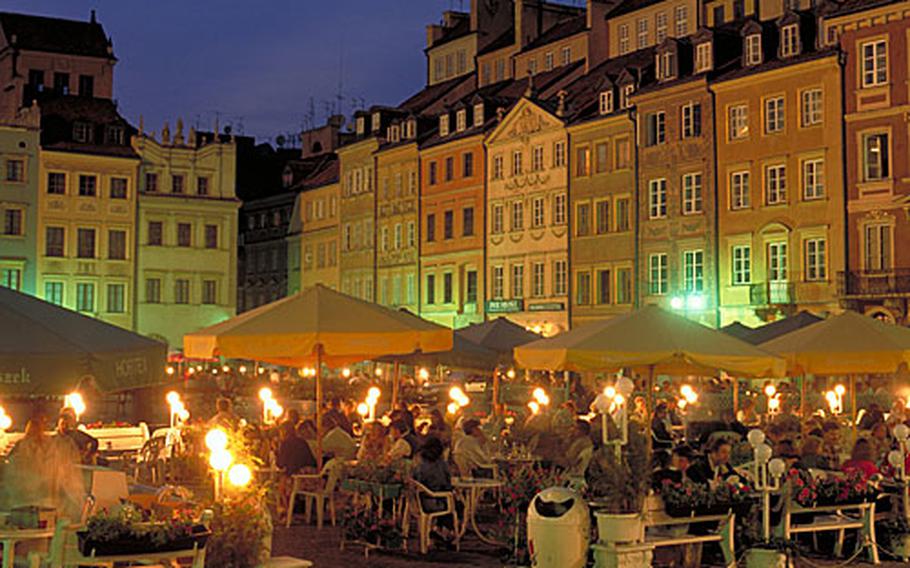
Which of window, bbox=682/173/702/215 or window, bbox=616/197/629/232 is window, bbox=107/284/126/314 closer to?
window, bbox=616/197/629/232

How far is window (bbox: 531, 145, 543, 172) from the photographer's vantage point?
4938cm

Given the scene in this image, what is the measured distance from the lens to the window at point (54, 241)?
5769 cm

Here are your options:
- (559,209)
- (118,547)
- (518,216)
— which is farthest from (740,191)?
(118,547)

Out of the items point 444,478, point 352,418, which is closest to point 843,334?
point 444,478

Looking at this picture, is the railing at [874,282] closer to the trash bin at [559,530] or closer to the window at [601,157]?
the window at [601,157]

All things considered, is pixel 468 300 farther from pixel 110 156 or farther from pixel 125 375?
pixel 125 375

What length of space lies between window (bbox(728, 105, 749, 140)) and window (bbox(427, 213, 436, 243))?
59.9 feet

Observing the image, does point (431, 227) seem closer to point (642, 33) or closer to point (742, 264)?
point (642, 33)

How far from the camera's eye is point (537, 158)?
49500 mm

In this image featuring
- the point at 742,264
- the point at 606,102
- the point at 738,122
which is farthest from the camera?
the point at 606,102

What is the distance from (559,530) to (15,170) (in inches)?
2034

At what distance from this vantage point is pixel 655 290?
4366 centimetres

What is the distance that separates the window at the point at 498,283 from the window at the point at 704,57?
1332cm

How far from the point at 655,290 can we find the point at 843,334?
27.2 metres
